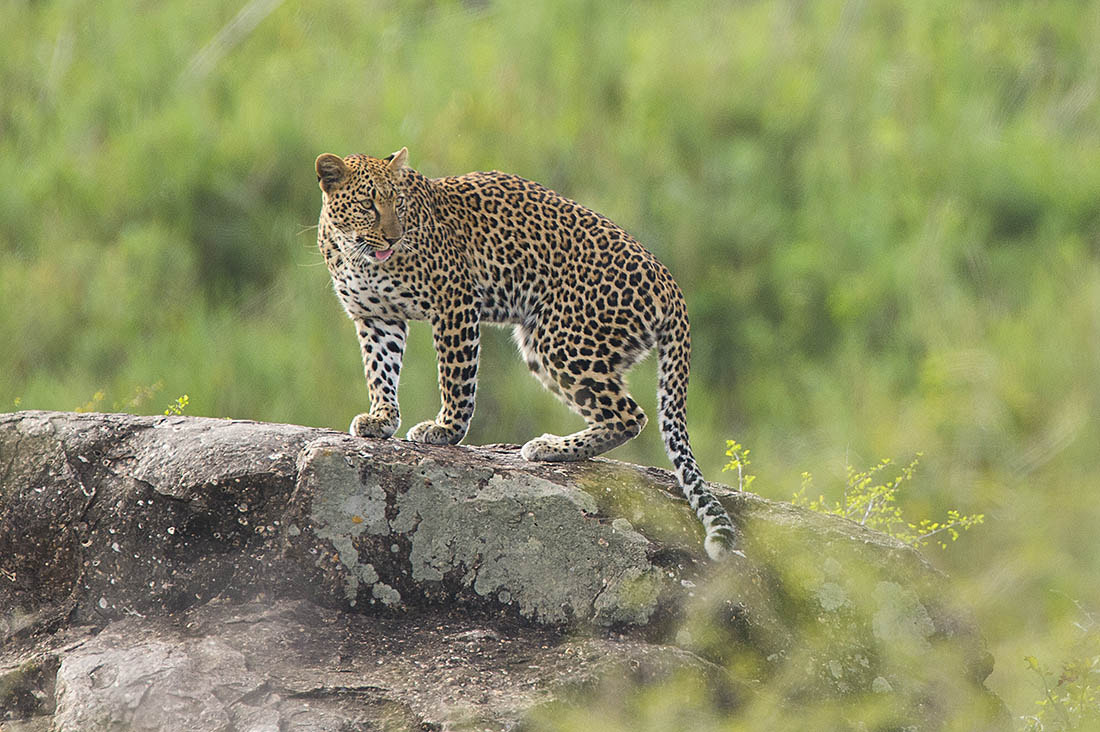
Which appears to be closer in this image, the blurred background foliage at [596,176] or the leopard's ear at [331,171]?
the leopard's ear at [331,171]

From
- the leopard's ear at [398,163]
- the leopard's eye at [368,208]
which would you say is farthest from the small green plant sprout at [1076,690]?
the leopard's ear at [398,163]

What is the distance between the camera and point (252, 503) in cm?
649

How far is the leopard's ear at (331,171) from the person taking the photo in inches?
291

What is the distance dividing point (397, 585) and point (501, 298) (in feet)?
6.00

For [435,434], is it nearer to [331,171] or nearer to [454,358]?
[454,358]

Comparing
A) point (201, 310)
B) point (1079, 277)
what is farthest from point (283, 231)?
point (1079, 277)

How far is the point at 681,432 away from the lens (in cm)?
741

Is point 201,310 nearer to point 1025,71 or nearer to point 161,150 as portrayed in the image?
point 161,150

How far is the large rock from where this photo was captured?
6109 millimetres

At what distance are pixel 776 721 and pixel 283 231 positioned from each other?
14048mm

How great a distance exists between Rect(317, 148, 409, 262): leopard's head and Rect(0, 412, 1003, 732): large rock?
1.07 meters

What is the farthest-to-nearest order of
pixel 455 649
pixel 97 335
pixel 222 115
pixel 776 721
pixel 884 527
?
1. pixel 222 115
2. pixel 97 335
3. pixel 884 527
4. pixel 455 649
5. pixel 776 721

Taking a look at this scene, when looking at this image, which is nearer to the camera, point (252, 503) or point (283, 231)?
point (252, 503)

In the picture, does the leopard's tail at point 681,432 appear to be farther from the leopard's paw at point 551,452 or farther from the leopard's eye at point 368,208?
the leopard's eye at point 368,208
